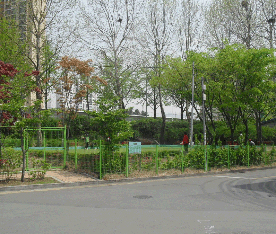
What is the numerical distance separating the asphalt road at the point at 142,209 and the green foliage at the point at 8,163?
6.63 ft

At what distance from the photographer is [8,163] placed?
13406 millimetres

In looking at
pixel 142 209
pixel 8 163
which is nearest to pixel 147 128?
pixel 8 163

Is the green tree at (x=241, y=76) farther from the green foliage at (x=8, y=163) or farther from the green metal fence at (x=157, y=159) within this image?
the green foliage at (x=8, y=163)

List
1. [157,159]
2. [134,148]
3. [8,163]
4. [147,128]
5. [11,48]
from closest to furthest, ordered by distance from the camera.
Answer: [8,163], [134,148], [157,159], [11,48], [147,128]

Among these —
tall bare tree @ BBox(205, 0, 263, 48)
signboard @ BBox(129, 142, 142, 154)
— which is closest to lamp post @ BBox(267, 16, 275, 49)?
tall bare tree @ BBox(205, 0, 263, 48)

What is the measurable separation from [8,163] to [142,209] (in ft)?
24.6

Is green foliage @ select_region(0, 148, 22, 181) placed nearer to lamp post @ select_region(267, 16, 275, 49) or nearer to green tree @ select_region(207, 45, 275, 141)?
green tree @ select_region(207, 45, 275, 141)

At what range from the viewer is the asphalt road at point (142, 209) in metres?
6.63

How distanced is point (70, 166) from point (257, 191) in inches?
379

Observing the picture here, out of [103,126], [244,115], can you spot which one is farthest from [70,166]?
[244,115]

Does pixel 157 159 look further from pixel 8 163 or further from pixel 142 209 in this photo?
pixel 142 209

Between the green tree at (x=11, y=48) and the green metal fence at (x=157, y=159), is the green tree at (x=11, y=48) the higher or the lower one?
the higher one

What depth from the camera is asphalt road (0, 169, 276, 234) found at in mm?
6629

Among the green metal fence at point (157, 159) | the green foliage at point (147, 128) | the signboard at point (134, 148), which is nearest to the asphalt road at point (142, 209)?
the green metal fence at point (157, 159)
